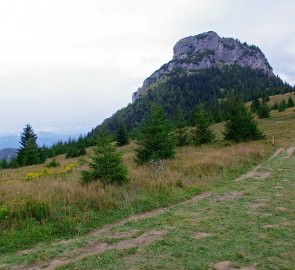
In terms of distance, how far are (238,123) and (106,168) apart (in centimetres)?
2433

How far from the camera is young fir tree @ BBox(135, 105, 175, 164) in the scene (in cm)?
2358

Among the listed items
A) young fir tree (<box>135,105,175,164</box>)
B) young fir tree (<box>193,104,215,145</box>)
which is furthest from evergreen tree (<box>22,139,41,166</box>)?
young fir tree (<box>135,105,175,164</box>)

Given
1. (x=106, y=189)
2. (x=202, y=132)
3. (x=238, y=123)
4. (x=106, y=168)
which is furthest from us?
(x=202, y=132)

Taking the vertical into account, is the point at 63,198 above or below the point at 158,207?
above

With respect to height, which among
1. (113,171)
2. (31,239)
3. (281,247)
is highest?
(113,171)

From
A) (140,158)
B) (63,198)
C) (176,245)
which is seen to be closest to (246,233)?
(176,245)

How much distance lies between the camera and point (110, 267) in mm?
6051

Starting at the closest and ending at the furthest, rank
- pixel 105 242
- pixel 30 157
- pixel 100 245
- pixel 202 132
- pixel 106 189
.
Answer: pixel 100 245, pixel 105 242, pixel 106 189, pixel 202 132, pixel 30 157

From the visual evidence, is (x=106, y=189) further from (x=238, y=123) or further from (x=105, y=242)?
(x=238, y=123)

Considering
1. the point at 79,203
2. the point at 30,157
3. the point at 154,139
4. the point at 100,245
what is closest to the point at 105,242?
the point at 100,245

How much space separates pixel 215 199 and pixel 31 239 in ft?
20.5

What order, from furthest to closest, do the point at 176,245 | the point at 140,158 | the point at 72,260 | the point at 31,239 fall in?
the point at 140,158 → the point at 31,239 → the point at 176,245 → the point at 72,260

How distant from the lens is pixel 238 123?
35656 millimetres

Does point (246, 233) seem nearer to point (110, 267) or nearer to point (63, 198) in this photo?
point (110, 267)
